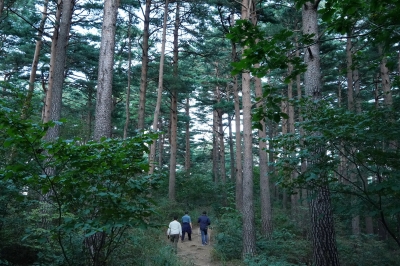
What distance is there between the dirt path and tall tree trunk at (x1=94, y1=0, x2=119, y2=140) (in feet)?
17.0

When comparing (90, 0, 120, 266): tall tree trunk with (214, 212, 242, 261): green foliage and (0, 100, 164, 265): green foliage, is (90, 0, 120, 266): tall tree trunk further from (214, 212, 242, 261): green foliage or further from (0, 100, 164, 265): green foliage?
(214, 212, 242, 261): green foliage

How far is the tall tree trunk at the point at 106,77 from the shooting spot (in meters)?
7.17

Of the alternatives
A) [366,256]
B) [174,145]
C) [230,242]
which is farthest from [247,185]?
[174,145]

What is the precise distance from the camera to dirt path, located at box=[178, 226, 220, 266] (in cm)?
1019

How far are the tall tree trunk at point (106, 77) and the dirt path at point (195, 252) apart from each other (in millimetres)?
5181

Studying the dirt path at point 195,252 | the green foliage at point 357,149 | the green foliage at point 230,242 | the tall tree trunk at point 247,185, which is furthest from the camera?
the green foliage at point 230,242

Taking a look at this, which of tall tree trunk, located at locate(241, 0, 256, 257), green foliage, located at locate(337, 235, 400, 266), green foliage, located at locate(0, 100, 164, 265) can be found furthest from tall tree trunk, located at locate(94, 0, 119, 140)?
green foliage, located at locate(337, 235, 400, 266)

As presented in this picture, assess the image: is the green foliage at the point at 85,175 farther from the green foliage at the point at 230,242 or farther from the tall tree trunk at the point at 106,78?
the green foliage at the point at 230,242

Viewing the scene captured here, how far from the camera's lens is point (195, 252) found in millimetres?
11773

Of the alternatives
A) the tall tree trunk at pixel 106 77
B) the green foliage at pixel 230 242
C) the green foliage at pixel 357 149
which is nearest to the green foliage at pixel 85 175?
the green foliage at pixel 357 149

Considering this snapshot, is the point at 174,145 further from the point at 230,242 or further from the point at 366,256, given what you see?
the point at 366,256

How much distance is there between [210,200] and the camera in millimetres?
22781

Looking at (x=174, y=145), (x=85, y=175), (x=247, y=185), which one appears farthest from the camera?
(x=174, y=145)

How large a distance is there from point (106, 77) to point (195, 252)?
7.76 m
